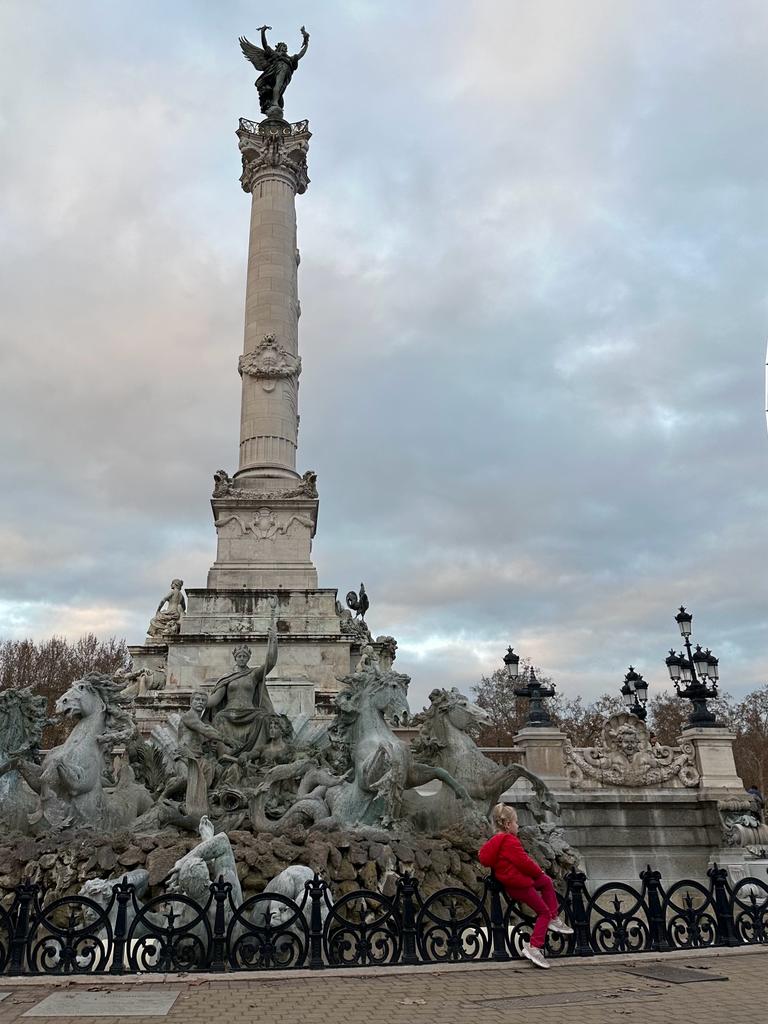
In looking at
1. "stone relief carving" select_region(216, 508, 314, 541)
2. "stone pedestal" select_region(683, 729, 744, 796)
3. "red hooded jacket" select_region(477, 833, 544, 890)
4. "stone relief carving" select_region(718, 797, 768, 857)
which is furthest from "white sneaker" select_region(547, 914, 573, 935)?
"stone relief carving" select_region(216, 508, 314, 541)

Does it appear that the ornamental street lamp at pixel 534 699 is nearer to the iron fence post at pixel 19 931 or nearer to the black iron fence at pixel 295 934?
the black iron fence at pixel 295 934

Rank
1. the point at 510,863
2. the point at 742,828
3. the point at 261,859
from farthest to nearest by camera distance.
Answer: the point at 742,828
the point at 261,859
the point at 510,863

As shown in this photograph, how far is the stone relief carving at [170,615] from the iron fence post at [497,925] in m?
14.6

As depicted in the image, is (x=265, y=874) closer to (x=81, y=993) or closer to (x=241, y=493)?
(x=81, y=993)

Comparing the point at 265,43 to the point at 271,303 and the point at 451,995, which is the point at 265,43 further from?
the point at 451,995

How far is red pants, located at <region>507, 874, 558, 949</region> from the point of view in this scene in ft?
21.5

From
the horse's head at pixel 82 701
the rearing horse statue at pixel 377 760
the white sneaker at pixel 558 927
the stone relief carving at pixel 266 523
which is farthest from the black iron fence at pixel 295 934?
the stone relief carving at pixel 266 523

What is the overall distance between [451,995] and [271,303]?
2108cm

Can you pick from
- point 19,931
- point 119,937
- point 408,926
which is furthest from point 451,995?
point 19,931

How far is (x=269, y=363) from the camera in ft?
75.4

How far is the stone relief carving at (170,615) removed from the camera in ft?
67.4

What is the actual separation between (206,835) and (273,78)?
29.0 m

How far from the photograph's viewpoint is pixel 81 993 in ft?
18.5

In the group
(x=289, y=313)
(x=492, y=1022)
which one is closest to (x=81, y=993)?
(x=492, y=1022)
